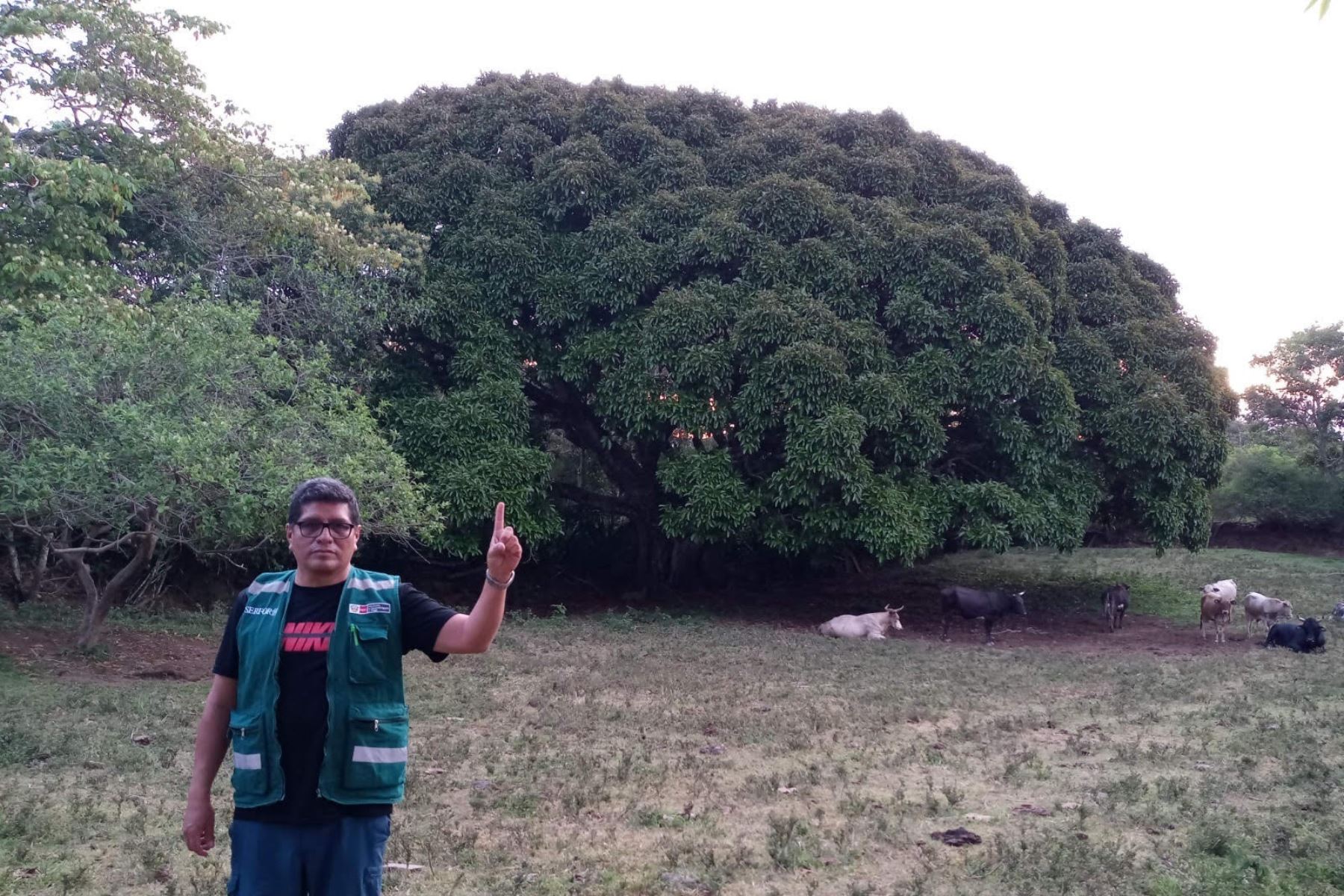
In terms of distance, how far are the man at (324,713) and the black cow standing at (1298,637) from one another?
12933mm

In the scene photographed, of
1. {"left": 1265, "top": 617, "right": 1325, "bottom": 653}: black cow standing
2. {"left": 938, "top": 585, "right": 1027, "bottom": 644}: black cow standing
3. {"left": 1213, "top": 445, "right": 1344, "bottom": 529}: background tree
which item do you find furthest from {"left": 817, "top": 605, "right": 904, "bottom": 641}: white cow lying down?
{"left": 1213, "top": 445, "right": 1344, "bottom": 529}: background tree

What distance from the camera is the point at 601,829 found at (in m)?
5.36

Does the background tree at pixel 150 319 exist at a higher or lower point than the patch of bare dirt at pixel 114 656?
higher

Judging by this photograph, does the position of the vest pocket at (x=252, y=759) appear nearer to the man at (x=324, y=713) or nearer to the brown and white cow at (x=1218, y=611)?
the man at (x=324, y=713)

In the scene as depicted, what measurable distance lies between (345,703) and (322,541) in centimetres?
42

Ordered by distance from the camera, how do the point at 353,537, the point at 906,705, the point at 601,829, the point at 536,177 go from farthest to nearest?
the point at 536,177, the point at 906,705, the point at 601,829, the point at 353,537

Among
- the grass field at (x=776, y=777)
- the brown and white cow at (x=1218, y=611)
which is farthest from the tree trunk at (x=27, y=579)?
the brown and white cow at (x=1218, y=611)

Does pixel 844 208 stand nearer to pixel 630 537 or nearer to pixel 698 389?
pixel 698 389

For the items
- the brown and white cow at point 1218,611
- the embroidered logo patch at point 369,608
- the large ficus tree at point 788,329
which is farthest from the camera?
the large ficus tree at point 788,329

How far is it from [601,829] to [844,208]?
1248cm

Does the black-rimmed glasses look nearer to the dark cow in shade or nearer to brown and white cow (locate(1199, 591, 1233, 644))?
brown and white cow (locate(1199, 591, 1233, 644))

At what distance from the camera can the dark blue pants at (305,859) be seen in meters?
2.70

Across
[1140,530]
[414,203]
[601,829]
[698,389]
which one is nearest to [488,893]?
[601,829]

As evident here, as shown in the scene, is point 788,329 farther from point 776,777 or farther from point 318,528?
point 318,528
